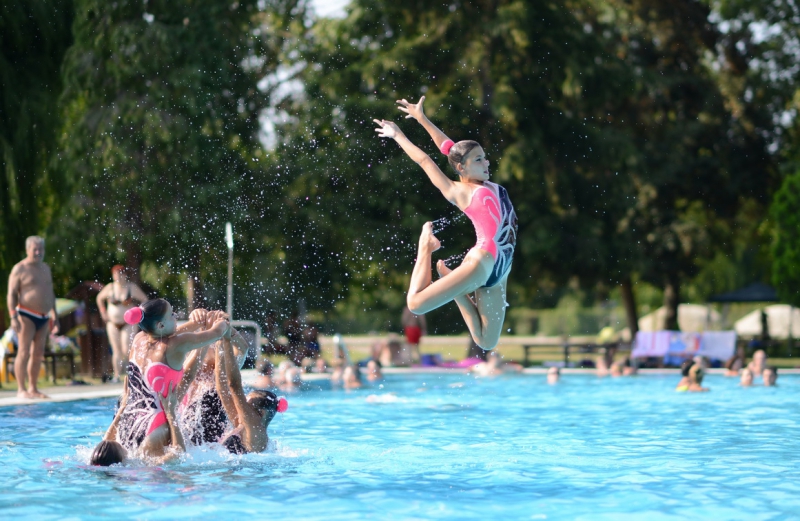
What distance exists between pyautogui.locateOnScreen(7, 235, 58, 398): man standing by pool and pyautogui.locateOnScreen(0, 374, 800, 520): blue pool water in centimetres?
81

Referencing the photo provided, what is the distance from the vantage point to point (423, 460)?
24.8ft

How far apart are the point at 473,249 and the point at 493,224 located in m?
0.22

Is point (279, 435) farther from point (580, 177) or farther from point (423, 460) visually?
point (580, 177)

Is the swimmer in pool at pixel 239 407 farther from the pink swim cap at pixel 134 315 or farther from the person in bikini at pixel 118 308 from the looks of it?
the person in bikini at pixel 118 308

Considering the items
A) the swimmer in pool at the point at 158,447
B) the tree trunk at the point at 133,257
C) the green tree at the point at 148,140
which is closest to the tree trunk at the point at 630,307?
the green tree at the point at 148,140

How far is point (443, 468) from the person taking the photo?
7.12 metres

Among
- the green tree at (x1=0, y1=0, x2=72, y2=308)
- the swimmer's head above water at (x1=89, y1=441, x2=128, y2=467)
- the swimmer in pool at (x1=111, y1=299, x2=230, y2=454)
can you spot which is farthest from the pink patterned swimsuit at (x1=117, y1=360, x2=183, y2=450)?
the green tree at (x1=0, y1=0, x2=72, y2=308)

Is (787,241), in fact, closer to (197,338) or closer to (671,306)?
(671,306)

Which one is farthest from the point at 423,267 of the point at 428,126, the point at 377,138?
the point at 377,138

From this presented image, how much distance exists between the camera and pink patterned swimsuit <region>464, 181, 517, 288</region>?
6.62 m

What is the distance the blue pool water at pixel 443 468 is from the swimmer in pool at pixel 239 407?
125 mm

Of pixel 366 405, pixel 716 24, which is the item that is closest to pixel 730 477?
pixel 366 405

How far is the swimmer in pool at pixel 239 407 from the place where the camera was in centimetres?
690

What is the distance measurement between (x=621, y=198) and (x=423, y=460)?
18789mm
